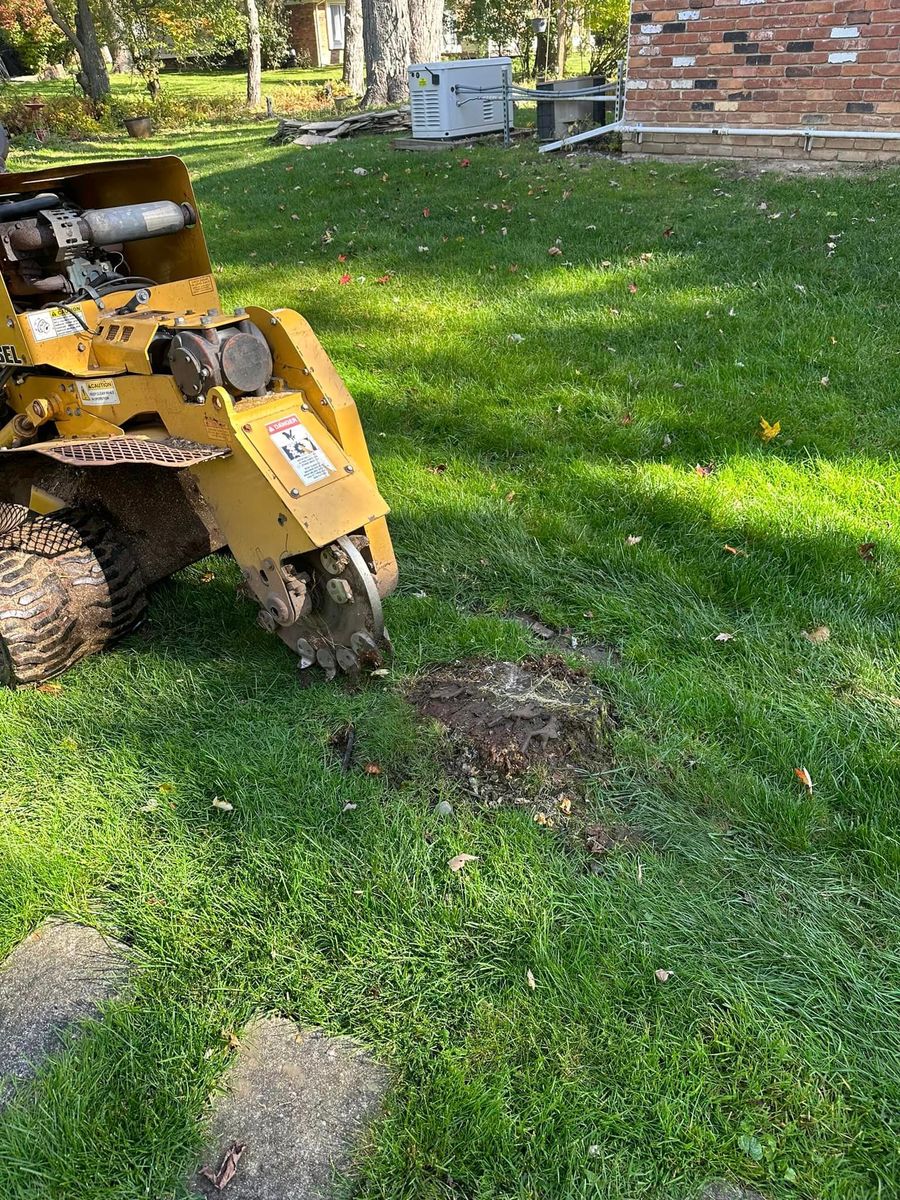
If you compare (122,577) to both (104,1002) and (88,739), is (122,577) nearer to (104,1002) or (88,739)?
(88,739)

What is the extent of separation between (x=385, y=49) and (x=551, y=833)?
699 inches

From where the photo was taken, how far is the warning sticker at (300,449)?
9.62ft

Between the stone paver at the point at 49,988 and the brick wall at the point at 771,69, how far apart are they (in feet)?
33.4

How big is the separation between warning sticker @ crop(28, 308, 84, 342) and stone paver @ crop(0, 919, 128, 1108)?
2.02 m

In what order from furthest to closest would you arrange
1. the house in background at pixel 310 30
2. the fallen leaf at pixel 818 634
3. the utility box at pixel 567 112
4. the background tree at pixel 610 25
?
the house in background at pixel 310 30, the background tree at pixel 610 25, the utility box at pixel 567 112, the fallen leaf at pixel 818 634

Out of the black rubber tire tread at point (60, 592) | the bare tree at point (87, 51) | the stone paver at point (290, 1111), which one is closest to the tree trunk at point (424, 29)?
the bare tree at point (87, 51)

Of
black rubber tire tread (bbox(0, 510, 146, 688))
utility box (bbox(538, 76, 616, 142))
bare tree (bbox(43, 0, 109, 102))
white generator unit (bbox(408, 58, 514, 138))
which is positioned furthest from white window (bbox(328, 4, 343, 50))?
black rubber tire tread (bbox(0, 510, 146, 688))

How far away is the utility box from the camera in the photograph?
39.4ft

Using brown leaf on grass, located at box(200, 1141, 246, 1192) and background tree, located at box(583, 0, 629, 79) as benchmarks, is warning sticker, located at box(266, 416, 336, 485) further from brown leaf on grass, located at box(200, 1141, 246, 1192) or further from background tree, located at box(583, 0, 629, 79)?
background tree, located at box(583, 0, 629, 79)

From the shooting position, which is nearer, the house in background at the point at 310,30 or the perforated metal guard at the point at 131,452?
the perforated metal guard at the point at 131,452

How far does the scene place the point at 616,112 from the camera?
1148cm

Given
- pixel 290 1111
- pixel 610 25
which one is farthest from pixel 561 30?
pixel 290 1111

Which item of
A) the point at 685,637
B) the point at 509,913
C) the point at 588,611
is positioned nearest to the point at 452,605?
the point at 588,611

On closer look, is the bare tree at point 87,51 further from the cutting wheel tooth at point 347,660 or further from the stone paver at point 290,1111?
the stone paver at point 290,1111
